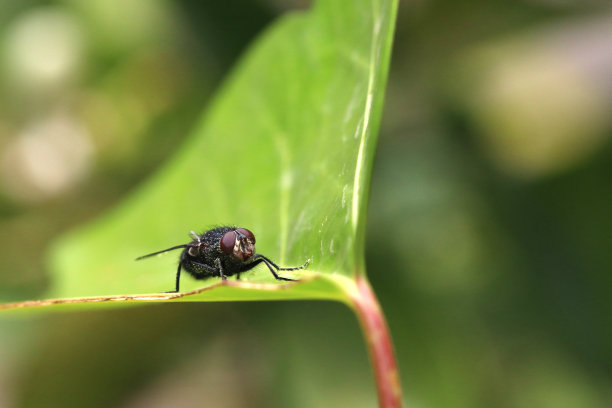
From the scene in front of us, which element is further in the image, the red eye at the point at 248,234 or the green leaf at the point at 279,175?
the red eye at the point at 248,234

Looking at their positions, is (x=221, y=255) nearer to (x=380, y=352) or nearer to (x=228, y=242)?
(x=228, y=242)

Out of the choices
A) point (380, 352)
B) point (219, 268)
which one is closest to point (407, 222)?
point (219, 268)

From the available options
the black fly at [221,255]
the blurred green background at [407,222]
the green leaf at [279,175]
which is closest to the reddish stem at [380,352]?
the green leaf at [279,175]

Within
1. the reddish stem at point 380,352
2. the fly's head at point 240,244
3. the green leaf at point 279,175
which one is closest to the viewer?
the reddish stem at point 380,352

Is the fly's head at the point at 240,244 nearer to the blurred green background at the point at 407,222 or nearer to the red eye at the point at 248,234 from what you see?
the red eye at the point at 248,234

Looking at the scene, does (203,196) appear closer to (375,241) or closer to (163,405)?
(375,241)

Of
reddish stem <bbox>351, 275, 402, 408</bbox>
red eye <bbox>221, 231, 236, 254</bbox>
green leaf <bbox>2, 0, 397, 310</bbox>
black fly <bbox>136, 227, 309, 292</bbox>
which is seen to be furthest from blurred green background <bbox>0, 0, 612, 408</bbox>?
reddish stem <bbox>351, 275, 402, 408</bbox>

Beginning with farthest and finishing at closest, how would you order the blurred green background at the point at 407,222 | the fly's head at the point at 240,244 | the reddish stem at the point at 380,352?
the blurred green background at the point at 407,222 < the fly's head at the point at 240,244 < the reddish stem at the point at 380,352
